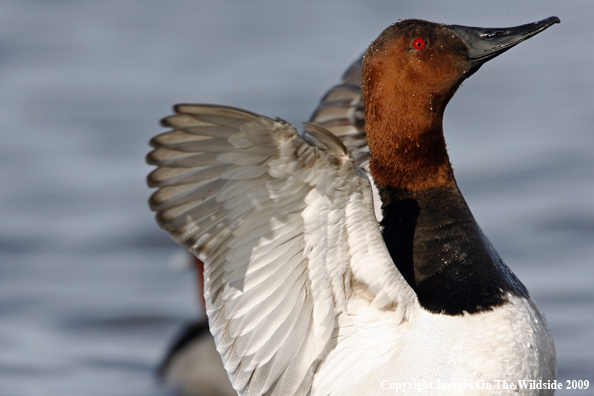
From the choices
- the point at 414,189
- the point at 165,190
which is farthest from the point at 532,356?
the point at 165,190

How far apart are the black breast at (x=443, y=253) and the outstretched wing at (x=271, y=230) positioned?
0.73 feet

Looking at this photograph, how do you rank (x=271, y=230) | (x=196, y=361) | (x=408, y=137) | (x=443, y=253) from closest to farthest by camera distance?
(x=271, y=230) < (x=443, y=253) < (x=408, y=137) < (x=196, y=361)

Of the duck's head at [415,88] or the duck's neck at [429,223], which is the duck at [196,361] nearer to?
the duck's head at [415,88]

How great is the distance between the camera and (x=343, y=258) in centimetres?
319

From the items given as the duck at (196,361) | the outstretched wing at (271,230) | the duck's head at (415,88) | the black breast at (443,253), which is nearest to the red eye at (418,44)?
the duck's head at (415,88)

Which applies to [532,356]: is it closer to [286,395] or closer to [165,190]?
[286,395]

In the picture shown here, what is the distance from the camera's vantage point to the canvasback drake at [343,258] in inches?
121

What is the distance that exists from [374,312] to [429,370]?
0.30 m

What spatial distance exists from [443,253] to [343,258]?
501mm

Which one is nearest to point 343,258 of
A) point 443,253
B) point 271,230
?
point 271,230

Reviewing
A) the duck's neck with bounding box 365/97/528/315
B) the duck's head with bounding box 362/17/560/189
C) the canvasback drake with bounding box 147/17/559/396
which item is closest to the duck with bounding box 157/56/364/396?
the duck's head with bounding box 362/17/560/189

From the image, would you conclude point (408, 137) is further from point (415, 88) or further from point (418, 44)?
point (418, 44)

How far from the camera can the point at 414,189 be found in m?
3.63

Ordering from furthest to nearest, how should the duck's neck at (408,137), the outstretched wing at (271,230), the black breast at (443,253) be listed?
the duck's neck at (408,137) < the black breast at (443,253) < the outstretched wing at (271,230)
